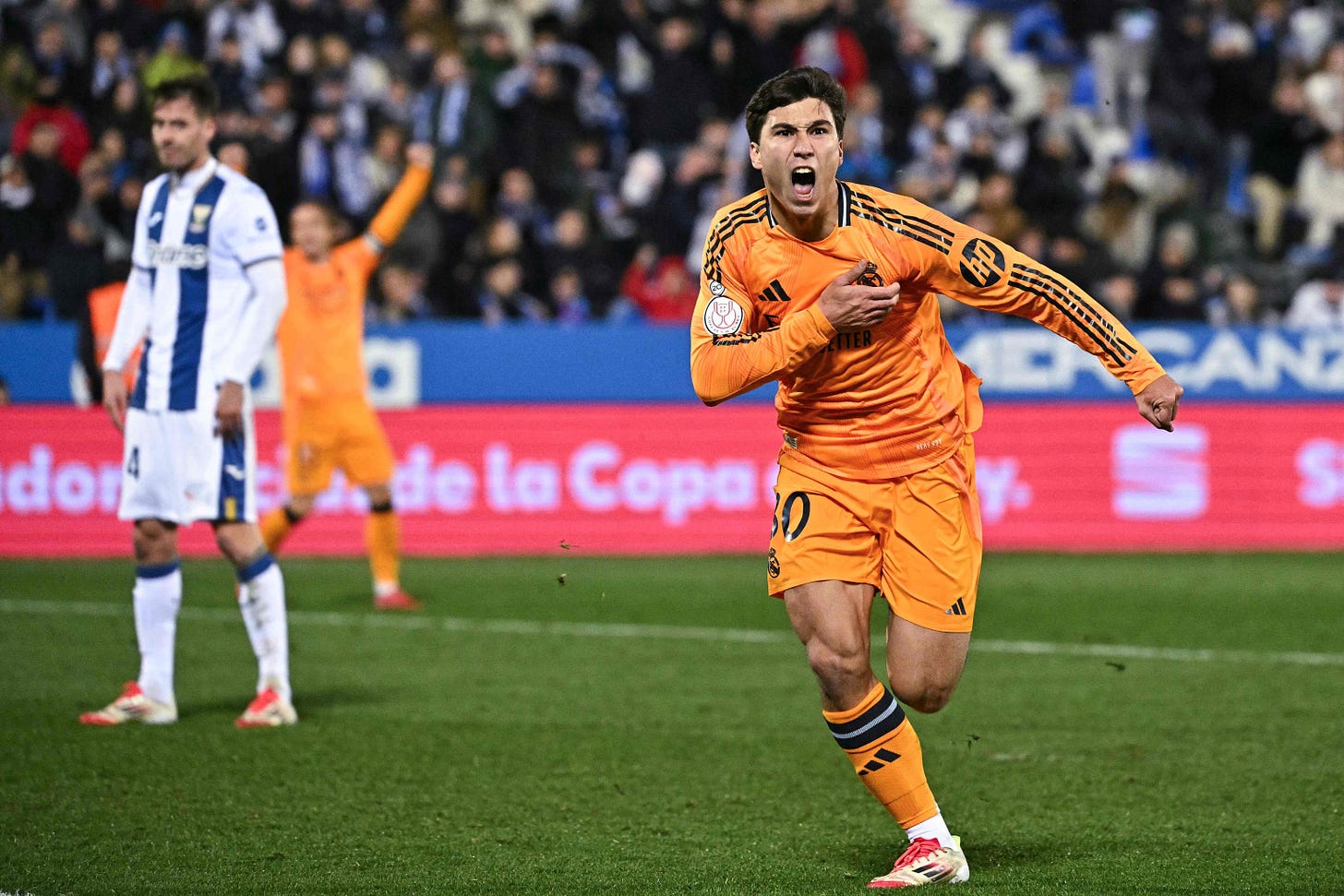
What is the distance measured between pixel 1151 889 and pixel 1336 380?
10.6m

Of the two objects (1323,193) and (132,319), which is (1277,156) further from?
(132,319)

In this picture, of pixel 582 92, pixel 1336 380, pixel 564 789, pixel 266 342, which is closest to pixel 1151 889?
pixel 564 789

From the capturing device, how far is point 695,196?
16641 millimetres

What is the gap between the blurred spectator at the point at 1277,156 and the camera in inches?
689

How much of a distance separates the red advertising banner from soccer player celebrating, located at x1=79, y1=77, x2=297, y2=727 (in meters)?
6.35

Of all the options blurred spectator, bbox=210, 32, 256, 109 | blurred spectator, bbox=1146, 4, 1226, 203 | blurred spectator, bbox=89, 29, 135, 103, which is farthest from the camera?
blurred spectator, bbox=1146, 4, 1226, 203

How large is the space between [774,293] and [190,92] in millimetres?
3266

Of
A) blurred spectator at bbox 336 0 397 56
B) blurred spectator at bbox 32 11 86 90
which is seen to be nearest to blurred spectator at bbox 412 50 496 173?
blurred spectator at bbox 336 0 397 56

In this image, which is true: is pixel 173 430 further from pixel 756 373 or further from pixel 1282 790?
pixel 1282 790

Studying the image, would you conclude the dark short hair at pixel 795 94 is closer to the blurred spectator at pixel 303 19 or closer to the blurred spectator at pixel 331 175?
the blurred spectator at pixel 331 175

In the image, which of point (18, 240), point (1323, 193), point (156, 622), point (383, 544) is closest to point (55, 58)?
point (18, 240)

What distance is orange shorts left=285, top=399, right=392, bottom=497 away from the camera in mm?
11344

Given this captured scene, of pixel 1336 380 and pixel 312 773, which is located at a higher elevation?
pixel 1336 380

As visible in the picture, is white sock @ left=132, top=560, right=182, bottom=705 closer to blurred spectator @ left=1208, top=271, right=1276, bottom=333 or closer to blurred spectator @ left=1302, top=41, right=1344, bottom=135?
blurred spectator @ left=1208, top=271, right=1276, bottom=333
